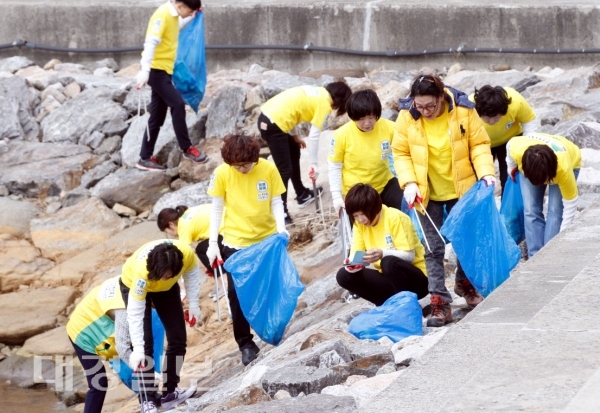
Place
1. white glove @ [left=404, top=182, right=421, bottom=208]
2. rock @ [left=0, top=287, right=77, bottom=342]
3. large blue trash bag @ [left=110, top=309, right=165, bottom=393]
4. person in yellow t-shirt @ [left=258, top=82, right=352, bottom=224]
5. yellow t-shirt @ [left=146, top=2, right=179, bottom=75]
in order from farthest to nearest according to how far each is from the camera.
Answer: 1. yellow t-shirt @ [left=146, top=2, right=179, bottom=75]
2. rock @ [left=0, top=287, right=77, bottom=342]
3. person in yellow t-shirt @ [left=258, top=82, right=352, bottom=224]
4. large blue trash bag @ [left=110, top=309, right=165, bottom=393]
5. white glove @ [left=404, top=182, right=421, bottom=208]

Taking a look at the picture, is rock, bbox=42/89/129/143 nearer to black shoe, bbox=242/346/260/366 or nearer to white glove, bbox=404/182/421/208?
black shoe, bbox=242/346/260/366

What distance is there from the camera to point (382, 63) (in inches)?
466

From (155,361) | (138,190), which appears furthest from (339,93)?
(138,190)

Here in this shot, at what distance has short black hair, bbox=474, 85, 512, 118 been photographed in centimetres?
591

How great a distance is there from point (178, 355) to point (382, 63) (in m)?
6.42

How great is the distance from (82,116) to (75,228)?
1.83 meters

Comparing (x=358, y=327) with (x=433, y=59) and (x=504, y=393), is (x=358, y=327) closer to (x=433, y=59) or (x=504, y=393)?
(x=504, y=393)

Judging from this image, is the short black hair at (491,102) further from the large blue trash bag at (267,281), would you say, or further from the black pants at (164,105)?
A: the black pants at (164,105)

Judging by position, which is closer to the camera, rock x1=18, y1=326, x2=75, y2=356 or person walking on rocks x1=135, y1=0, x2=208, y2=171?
rock x1=18, y1=326, x2=75, y2=356

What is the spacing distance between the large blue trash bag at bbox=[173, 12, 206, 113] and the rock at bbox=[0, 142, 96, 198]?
2.00 m

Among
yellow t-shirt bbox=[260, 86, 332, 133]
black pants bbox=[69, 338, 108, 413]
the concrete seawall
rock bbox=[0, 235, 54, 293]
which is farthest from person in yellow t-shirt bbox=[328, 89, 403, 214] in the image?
the concrete seawall

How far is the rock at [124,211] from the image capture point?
1046 centimetres

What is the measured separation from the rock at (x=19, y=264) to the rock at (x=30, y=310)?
0.19 meters

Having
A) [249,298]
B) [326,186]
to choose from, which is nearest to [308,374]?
[249,298]
